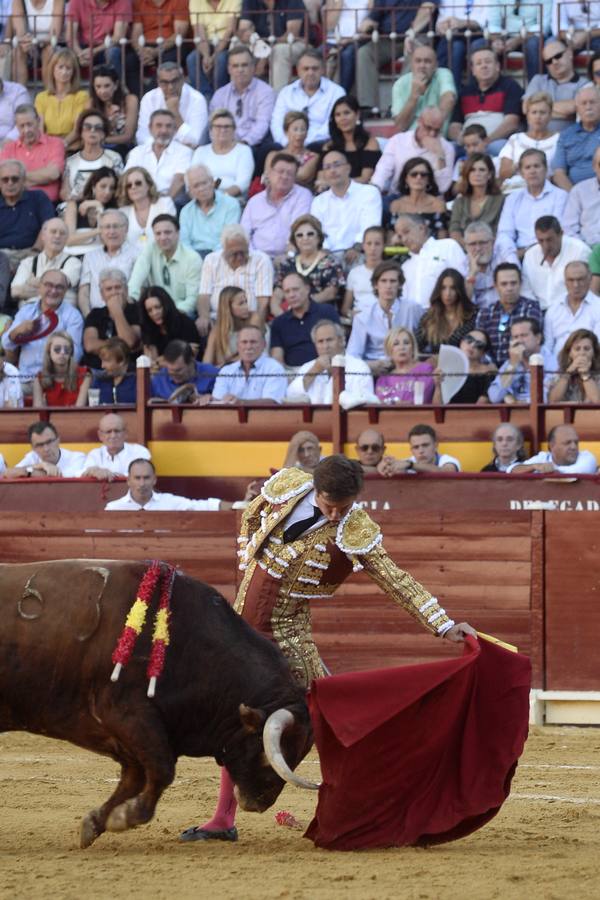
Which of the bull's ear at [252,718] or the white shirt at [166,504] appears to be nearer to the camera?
the bull's ear at [252,718]

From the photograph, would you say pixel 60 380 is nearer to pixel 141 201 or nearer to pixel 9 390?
pixel 9 390

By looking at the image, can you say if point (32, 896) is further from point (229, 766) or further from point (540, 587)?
point (540, 587)

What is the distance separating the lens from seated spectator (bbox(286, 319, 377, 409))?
29.7 ft

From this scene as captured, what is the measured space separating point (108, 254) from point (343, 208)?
1494mm

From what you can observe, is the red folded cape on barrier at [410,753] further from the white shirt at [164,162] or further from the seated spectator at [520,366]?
the white shirt at [164,162]

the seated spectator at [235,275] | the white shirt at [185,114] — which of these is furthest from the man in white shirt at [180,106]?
the seated spectator at [235,275]

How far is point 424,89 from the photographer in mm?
10852

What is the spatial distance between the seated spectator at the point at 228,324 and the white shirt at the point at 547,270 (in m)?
1.56

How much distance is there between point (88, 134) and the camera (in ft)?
36.5

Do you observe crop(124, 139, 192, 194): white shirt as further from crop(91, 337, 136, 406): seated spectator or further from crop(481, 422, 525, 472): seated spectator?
crop(481, 422, 525, 472): seated spectator

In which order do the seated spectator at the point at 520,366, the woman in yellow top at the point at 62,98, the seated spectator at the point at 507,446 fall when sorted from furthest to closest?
the woman in yellow top at the point at 62,98 < the seated spectator at the point at 520,366 < the seated spectator at the point at 507,446

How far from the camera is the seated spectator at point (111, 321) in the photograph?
9773mm

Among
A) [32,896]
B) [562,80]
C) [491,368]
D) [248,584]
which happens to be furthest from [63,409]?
[32,896]

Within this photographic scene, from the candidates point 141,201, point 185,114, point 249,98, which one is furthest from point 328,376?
point 185,114
